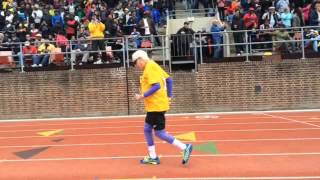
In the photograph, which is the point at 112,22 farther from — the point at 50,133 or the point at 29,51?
the point at 50,133

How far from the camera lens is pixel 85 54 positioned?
2164 centimetres

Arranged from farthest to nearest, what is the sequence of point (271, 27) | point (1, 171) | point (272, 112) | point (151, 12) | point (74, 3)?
1. point (74, 3)
2. point (151, 12)
3. point (271, 27)
4. point (272, 112)
5. point (1, 171)

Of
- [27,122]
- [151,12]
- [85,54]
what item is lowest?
[27,122]

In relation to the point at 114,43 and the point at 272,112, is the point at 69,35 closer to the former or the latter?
the point at 114,43

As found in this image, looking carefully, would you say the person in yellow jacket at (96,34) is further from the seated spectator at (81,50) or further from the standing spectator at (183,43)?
the standing spectator at (183,43)

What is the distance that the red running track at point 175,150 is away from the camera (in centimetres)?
925

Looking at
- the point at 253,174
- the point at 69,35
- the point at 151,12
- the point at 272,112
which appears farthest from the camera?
the point at 151,12

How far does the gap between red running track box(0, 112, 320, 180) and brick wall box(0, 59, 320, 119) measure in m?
2.41

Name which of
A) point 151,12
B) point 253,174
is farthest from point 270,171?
point 151,12

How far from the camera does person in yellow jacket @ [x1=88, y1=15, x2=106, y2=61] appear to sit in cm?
2152

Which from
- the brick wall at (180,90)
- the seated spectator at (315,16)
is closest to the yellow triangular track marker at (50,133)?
the brick wall at (180,90)

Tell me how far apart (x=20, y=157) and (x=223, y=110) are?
34.8ft

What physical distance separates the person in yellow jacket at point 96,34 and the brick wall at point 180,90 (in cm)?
98

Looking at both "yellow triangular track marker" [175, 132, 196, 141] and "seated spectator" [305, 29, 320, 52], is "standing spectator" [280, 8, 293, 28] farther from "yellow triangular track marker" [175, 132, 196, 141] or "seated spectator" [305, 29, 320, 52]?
"yellow triangular track marker" [175, 132, 196, 141]
